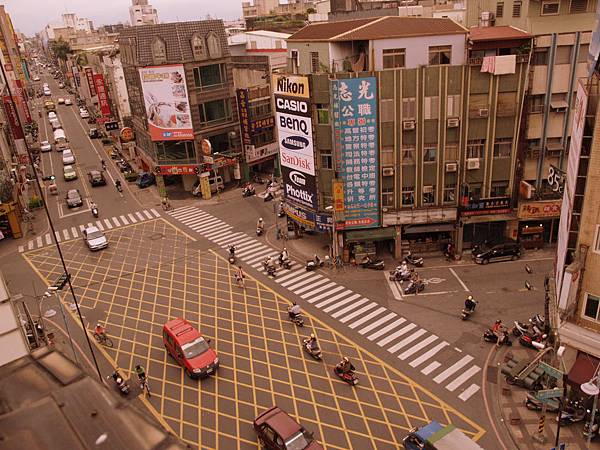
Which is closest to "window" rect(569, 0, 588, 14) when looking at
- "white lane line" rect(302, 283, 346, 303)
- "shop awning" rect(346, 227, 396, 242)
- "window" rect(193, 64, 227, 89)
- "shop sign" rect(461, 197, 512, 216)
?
"shop sign" rect(461, 197, 512, 216)

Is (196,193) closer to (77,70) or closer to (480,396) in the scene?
(480,396)

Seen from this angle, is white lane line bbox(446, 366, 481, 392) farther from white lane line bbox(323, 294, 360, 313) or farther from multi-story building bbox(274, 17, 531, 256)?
multi-story building bbox(274, 17, 531, 256)

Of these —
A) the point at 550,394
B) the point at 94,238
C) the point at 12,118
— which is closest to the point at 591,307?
the point at 550,394

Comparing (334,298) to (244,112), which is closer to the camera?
(334,298)

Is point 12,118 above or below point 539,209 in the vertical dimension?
above

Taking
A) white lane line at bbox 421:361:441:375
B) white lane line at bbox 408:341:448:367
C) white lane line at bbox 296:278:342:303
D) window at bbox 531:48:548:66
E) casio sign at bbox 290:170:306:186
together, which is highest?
window at bbox 531:48:548:66

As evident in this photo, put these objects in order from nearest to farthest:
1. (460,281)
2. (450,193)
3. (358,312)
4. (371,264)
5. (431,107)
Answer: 1. (358,312)
2. (431,107)
3. (460,281)
4. (450,193)
5. (371,264)

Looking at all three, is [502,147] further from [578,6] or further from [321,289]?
[321,289]
